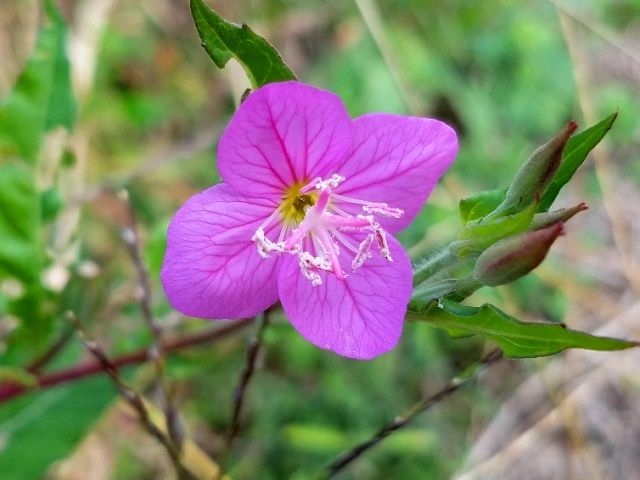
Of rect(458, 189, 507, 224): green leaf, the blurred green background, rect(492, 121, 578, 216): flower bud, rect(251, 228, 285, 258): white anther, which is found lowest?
the blurred green background

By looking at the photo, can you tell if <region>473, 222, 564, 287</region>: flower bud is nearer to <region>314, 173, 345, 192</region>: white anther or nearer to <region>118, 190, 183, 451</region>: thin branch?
<region>314, 173, 345, 192</region>: white anther

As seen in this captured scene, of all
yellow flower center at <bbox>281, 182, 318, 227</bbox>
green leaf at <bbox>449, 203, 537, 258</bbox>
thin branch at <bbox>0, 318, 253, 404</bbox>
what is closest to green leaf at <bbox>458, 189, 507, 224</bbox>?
green leaf at <bbox>449, 203, 537, 258</bbox>

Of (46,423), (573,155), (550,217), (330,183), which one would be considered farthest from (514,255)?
(46,423)

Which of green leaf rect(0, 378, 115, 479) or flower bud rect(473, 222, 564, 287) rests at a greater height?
flower bud rect(473, 222, 564, 287)

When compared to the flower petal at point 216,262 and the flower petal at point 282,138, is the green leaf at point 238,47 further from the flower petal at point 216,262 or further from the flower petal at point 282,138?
the flower petal at point 216,262

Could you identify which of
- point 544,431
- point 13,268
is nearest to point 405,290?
point 13,268

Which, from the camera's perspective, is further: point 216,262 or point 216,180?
point 216,180

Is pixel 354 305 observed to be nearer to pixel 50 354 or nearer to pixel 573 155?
pixel 573 155

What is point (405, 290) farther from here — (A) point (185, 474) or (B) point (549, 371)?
(B) point (549, 371)
